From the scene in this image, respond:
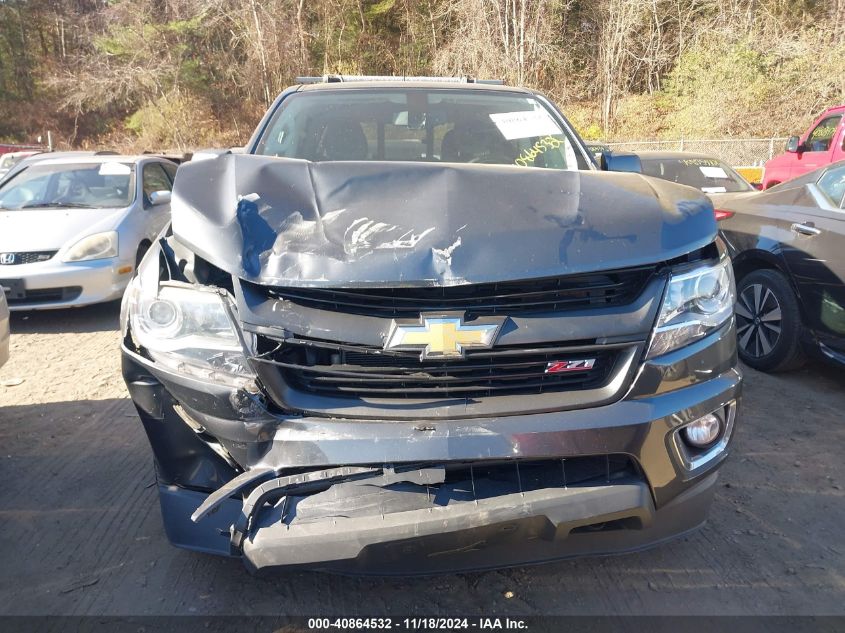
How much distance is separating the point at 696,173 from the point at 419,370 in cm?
699

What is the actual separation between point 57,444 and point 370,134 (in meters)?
2.48

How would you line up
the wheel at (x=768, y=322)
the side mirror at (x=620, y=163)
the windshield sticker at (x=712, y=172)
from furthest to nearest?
the windshield sticker at (x=712, y=172)
the wheel at (x=768, y=322)
the side mirror at (x=620, y=163)

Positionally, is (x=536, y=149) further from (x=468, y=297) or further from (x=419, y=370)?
(x=419, y=370)

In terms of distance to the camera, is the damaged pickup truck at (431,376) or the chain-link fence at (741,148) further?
the chain-link fence at (741,148)

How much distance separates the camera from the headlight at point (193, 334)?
2.10m

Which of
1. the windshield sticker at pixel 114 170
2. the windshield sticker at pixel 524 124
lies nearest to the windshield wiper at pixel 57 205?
the windshield sticker at pixel 114 170

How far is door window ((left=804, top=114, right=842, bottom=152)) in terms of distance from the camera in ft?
33.9

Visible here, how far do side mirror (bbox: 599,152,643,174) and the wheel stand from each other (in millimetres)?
1796

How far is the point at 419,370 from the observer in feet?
6.87

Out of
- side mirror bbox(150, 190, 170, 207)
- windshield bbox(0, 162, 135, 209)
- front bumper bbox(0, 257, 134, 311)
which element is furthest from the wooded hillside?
front bumper bbox(0, 257, 134, 311)

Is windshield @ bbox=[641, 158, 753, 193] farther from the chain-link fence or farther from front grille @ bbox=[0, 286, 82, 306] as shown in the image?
the chain-link fence

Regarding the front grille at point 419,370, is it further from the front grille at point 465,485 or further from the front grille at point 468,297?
the front grille at point 465,485

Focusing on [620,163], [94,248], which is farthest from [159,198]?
[620,163]

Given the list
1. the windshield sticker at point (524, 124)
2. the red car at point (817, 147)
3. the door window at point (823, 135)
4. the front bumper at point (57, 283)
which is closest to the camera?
the windshield sticker at point (524, 124)
